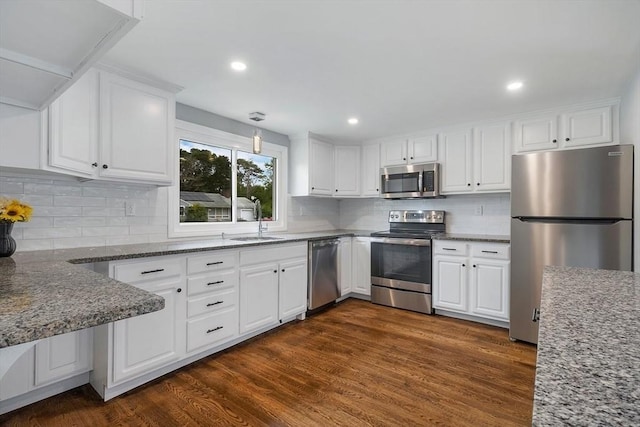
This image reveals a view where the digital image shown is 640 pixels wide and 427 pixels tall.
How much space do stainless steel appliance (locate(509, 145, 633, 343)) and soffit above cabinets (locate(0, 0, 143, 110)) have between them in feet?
10.0

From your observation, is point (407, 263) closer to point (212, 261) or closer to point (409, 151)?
point (409, 151)

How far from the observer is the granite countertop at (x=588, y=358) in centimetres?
43

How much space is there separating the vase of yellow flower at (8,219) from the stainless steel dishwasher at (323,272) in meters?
2.37

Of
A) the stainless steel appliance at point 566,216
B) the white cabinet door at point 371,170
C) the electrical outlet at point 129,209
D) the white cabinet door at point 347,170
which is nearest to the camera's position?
the stainless steel appliance at point 566,216

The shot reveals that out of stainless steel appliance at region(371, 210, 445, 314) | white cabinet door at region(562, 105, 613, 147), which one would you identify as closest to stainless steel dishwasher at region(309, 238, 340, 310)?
stainless steel appliance at region(371, 210, 445, 314)

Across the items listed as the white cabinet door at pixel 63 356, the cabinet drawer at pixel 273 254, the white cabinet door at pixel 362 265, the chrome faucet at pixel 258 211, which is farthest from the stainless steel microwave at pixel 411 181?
the white cabinet door at pixel 63 356

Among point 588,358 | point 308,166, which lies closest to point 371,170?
point 308,166

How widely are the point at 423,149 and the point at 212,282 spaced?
2912mm

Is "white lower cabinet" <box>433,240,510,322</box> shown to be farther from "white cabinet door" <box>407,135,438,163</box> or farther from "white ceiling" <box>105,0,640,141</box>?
"white ceiling" <box>105,0,640,141</box>

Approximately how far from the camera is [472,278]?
3369mm

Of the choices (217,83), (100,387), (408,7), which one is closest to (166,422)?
(100,387)

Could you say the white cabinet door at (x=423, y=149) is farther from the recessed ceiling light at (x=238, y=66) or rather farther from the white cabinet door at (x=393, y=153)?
the recessed ceiling light at (x=238, y=66)

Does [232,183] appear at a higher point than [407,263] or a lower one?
higher

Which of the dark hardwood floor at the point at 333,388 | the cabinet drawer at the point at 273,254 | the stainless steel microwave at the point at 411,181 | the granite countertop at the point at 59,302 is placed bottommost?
the dark hardwood floor at the point at 333,388
